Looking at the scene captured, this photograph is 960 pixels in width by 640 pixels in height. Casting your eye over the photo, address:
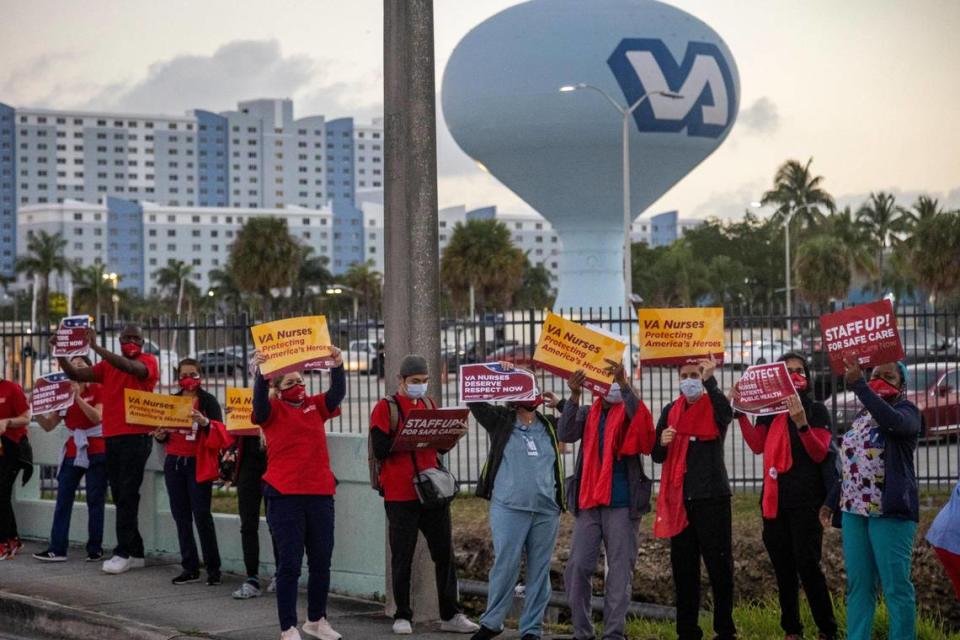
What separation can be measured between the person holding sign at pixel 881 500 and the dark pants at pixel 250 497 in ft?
15.4

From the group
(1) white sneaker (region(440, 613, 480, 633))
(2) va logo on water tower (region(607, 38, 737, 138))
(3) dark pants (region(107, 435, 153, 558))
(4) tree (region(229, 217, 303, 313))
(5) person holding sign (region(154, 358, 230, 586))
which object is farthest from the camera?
(4) tree (region(229, 217, 303, 313))

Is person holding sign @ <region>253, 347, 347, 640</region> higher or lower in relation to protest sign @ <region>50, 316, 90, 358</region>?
lower

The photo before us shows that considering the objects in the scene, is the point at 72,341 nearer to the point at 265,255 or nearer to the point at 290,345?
the point at 290,345

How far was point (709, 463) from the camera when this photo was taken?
9023 mm

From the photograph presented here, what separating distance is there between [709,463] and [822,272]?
216 feet

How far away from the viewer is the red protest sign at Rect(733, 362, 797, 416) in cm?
877

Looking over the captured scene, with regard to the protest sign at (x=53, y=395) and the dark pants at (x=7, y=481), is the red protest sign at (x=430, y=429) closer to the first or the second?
the protest sign at (x=53, y=395)

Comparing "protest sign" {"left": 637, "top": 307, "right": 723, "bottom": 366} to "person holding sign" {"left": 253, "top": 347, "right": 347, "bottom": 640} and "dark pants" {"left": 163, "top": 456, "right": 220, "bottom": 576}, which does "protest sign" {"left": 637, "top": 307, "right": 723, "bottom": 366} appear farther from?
"dark pants" {"left": 163, "top": 456, "right": 220, "bottom": 576}

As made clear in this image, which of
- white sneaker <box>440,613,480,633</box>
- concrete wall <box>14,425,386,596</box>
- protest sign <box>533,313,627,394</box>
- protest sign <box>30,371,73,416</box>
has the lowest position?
white sneaker <box>440,613,480,633</box>

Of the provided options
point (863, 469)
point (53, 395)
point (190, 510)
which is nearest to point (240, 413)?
point (190, 510)

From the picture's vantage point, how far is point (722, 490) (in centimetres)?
904

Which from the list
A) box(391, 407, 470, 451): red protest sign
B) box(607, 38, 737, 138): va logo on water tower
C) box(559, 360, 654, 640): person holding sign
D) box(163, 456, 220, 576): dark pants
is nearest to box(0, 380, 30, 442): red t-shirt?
box(163, 456, 220, 576): dark pants

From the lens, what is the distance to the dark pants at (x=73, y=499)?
1259cm

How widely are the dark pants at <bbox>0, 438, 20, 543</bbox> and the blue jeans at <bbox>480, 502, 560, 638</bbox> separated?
18.8 ft
